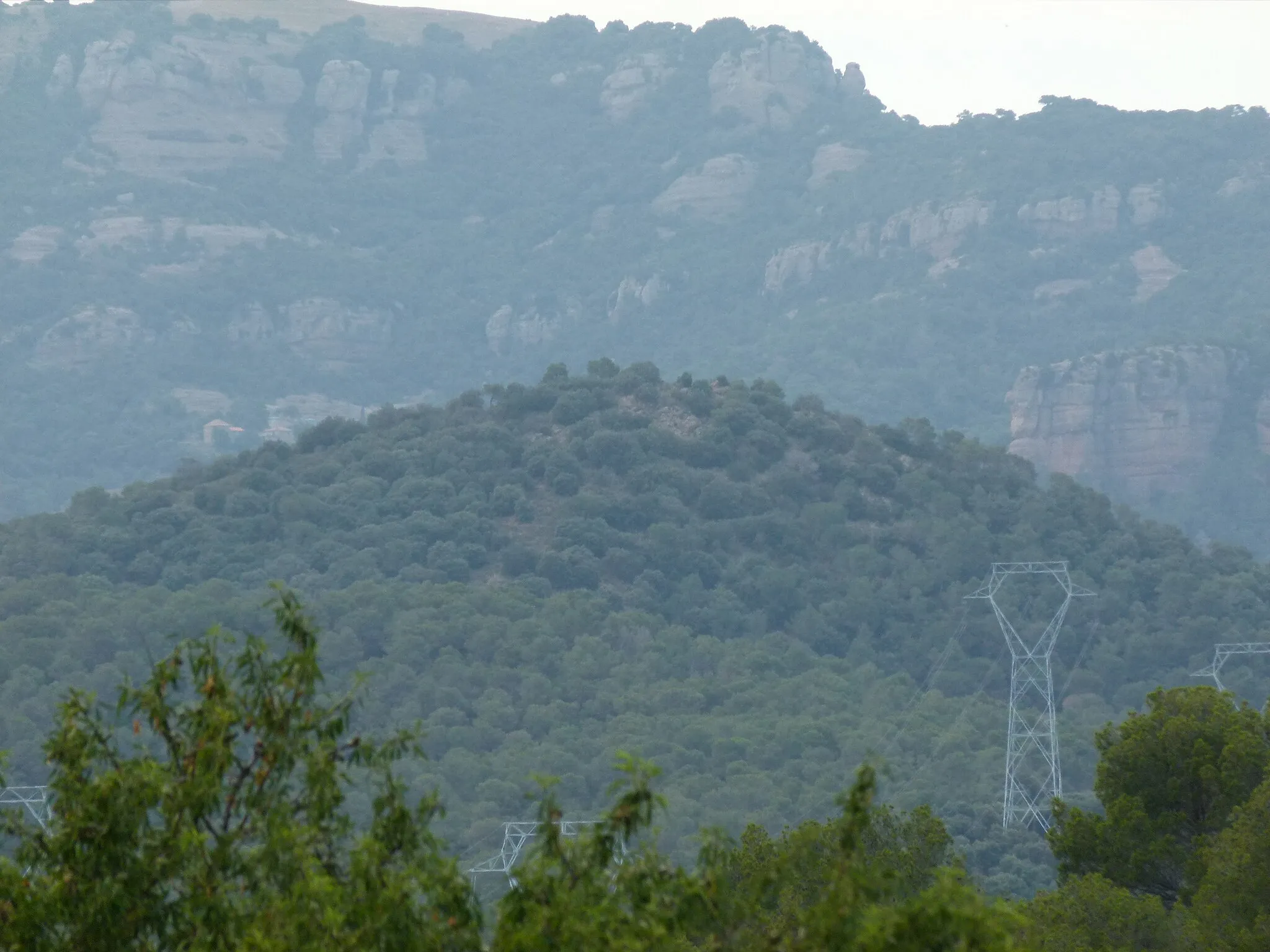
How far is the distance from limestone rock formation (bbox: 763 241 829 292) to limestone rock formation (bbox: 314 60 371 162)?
147ft

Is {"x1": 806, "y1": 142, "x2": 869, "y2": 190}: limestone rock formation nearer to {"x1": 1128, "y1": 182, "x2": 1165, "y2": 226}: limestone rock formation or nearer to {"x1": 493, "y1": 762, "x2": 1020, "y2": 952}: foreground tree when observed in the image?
{"x1": 1128, "y1": 182, "x2": 1165, "y2": 226}: limestone rock formation

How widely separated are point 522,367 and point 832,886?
158391mm

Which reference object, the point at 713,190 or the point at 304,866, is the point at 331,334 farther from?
the point at 304,866

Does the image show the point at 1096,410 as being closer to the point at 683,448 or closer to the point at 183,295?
the point at 683,448

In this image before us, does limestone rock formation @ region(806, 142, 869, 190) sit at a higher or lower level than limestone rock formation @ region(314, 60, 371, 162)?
lower

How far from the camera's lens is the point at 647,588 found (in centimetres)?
7400

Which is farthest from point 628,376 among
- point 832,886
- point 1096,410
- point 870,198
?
point 870,198

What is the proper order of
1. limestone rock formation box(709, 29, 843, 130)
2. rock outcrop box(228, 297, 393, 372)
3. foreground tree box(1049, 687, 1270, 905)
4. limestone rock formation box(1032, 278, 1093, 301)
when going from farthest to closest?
1. limestone rock formation box(709, 29, 843, 130)
2. rock outcrop box(228, 297, 393, 372)
3. limestone rock formation box(1032, 278, 1093, 301)
4. foreground tree box(1049, 687, 1270, 905)

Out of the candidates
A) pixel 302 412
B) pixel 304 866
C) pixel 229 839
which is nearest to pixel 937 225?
pixel 302 412

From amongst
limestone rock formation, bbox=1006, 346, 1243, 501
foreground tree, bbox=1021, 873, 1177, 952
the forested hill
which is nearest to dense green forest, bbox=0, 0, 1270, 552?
limestone rock formation, bbox=1006, 346, 1243, 501

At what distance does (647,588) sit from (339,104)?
127m

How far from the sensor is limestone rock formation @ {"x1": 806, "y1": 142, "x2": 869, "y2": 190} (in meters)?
182

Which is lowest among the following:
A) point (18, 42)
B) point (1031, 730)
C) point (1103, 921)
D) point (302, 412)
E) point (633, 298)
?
point (1103, 921)

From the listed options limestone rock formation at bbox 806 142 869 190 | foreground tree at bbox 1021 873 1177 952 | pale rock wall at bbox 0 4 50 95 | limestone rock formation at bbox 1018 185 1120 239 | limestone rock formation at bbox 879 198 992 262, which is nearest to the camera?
foreground tree at bbox 1021 873 1177 952
